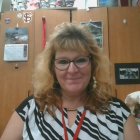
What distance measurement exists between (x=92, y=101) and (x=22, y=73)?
1.47 m

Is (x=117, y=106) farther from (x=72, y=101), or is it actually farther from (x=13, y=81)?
(x=13, y=81)

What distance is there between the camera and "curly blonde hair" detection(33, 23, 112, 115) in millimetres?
1151

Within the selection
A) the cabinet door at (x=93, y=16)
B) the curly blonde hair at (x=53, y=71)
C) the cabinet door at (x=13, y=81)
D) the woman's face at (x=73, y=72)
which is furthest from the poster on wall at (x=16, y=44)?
the woman's face at (x=73, y=72)

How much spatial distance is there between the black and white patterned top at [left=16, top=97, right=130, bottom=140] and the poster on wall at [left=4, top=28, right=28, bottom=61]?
4.68 ft

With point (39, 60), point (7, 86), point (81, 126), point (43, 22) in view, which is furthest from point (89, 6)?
point (81, 126)

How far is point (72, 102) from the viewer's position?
3.95 feet

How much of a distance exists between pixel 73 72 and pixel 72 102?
0.16 metres

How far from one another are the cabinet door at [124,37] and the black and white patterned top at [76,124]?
135cm

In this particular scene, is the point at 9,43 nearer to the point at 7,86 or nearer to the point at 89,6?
the point at 7,86

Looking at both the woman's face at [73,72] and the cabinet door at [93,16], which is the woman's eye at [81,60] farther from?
the cabinet door at [93,16]

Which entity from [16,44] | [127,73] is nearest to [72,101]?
[127,73]

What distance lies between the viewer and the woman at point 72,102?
111 centimetres

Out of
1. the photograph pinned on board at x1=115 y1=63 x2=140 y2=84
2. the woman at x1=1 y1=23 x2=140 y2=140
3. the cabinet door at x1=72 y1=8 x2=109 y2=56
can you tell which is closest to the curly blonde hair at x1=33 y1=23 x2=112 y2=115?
the woman at x1=1 y1=23 x2=140 y2=140

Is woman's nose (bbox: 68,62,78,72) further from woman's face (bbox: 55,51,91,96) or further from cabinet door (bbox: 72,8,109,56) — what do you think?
cabinet door (bbox: 72,8,109,56)
